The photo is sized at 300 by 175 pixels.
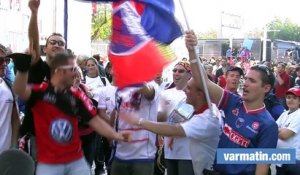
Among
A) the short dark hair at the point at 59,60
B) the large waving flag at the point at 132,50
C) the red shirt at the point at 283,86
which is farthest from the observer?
the red shirt at the point at 283,86

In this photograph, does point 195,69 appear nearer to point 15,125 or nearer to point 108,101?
point 15,125

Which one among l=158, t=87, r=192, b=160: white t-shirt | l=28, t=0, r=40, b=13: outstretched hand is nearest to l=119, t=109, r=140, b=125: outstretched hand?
l=158, t=87, r=192, b=160: white t-shirt

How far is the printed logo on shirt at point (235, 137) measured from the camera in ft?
13.7

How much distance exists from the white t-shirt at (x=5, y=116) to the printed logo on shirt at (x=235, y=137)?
211 cm

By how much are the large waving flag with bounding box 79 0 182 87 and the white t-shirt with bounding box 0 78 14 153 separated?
4.92ft

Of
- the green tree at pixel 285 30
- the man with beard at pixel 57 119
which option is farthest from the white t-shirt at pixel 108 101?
the green tree at pixel 285 30

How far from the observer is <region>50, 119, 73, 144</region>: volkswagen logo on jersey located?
479cm

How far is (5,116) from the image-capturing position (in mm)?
5230

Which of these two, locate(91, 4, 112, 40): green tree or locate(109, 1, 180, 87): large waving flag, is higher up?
locate(91, 4, 112, 40): green tree

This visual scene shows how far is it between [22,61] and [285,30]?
95.3m

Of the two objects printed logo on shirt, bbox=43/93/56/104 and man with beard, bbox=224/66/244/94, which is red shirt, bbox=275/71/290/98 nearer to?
man with beard, bbox=224/66/244/94

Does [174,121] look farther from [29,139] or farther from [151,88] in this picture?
[29,139]

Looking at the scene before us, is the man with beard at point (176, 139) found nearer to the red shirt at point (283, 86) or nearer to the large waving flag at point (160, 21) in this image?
the large waving flag at point (160, 21)

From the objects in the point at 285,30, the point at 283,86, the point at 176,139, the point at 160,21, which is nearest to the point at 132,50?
the point at 160,21
